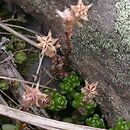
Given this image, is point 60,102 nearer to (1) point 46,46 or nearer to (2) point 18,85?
(2) point 18,85

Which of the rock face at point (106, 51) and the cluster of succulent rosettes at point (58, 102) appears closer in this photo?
the rock face at point (106, 51)

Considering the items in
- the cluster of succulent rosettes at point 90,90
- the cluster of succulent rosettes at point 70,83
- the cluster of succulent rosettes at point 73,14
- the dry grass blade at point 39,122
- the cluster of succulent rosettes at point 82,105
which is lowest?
the dry grass blade at point 39,122

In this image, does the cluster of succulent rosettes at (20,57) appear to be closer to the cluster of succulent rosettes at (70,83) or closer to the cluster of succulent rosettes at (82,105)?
the cluster of succulent rosettes at (70,83)

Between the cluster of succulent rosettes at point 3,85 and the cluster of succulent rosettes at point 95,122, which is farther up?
the cluster of succulent rosettes at point 3,85

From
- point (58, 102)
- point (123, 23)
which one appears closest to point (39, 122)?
point (58, 102)

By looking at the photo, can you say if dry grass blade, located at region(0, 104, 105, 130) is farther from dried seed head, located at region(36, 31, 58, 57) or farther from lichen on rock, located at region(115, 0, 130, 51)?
lichen on rock, located at region(115, 0, 130, 51)

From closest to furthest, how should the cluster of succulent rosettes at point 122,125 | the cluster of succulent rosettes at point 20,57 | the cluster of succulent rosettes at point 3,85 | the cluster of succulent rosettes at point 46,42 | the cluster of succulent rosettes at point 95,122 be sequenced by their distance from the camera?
the cluster of succulent rosettes at point 46,42 < the cluster of succulent rosettes at point 122,125 < the cluster of succulent rosettes at point 95,122 < the cluster of succulent rosettes at point 3,85 < the cluster of succulent rosettes at point 20,57

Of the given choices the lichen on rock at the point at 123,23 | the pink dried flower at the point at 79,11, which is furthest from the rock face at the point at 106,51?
the pink dried flower at the point at 79,11

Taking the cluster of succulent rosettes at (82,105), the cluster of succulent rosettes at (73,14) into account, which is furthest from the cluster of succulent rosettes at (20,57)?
the cluster of succulent rosettes at (73,14)

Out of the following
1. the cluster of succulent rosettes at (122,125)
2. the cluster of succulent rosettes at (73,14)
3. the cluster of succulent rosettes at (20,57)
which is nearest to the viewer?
the cluster of succulent rosettes at (73,14)
